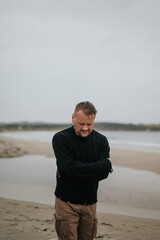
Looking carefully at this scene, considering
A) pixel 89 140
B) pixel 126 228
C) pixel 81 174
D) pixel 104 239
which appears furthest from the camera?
pixel 126 228

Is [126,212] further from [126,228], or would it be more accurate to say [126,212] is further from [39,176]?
[39,176]

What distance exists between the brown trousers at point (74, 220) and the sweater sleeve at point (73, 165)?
0.94ft

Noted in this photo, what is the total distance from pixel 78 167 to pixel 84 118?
0.44 m

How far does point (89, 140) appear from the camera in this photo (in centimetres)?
239

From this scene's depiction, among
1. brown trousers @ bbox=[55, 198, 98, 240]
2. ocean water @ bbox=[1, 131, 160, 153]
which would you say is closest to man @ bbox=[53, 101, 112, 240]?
brown trousers @ bbox=[55, 198, 98, 240]

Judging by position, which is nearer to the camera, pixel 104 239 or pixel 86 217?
pixel 86 217

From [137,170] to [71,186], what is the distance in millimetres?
7342

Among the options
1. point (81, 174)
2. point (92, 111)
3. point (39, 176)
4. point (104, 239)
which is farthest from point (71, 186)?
point (39, 176)

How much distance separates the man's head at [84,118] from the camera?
2311mm

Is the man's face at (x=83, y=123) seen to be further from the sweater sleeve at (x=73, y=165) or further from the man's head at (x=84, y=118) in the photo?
the sweater sleeve at (x=73, y=165)

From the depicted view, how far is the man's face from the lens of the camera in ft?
7.58

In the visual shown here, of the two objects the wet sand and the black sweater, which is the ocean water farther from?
the black sweater

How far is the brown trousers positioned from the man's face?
2.12 ft

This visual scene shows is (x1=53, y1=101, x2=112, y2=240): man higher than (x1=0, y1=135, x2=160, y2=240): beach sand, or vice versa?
(x1=53, y1=101, x2=112, y2=240): man
